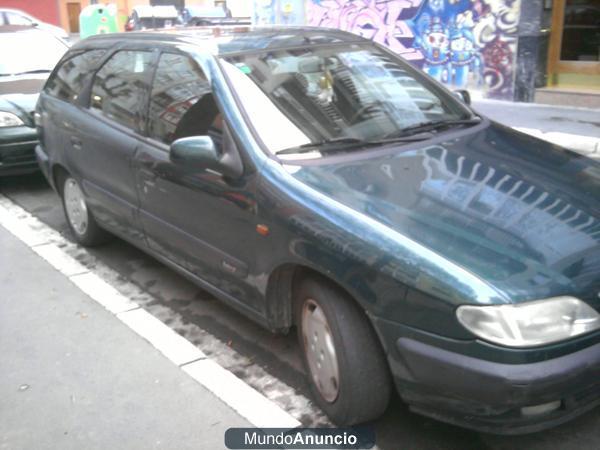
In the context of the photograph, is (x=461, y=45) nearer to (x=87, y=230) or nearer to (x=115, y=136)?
(x=87, y=230)

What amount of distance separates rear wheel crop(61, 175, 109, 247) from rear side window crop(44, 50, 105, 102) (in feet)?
2.24

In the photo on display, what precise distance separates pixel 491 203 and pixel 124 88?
2.71 meters

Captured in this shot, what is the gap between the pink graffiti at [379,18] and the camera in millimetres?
11742

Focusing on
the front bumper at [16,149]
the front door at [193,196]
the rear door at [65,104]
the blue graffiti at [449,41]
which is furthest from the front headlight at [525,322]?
the blue graffiti at [449,41]

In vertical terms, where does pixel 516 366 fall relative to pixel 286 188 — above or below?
below

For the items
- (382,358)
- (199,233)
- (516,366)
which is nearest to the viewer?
(516,366)

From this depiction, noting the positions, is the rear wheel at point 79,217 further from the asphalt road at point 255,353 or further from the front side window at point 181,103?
the front side window at point 181,103

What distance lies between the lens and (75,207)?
5348mm

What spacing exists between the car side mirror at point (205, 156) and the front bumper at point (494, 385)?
1.16 m

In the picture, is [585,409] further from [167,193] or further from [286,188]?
[167,193]

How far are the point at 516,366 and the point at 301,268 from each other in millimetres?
1076

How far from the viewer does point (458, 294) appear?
233 centimetres

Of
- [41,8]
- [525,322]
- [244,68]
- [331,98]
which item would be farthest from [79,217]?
[41,8]

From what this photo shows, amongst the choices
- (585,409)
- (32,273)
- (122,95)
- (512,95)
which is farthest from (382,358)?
(512,95)
